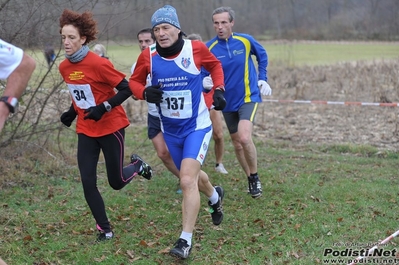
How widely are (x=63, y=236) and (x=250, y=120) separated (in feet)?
8.92

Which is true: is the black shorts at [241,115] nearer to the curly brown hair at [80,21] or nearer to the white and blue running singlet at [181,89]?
the white and blue running singlet at [181,89]

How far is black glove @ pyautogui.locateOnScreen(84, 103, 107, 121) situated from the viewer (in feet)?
17.4

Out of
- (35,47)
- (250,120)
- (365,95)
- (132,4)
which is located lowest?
(365,95)

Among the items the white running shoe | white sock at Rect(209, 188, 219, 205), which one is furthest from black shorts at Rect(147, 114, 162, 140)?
the white running shoe

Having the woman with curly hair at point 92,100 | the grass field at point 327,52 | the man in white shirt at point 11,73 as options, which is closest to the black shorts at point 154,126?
the woman with curly hair at point 92,100

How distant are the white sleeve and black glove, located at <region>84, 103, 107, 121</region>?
161 cm

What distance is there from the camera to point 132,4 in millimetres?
8586

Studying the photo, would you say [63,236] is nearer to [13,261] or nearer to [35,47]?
[13,261]

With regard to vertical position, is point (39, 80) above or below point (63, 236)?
above

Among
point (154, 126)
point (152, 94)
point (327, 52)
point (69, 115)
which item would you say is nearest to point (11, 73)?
point (152, 94)

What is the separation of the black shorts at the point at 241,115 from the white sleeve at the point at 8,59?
390 cm

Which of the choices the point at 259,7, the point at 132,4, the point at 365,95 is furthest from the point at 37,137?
the point at 259,7

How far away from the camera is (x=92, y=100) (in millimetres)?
5531

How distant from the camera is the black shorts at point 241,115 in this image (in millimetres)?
7223
